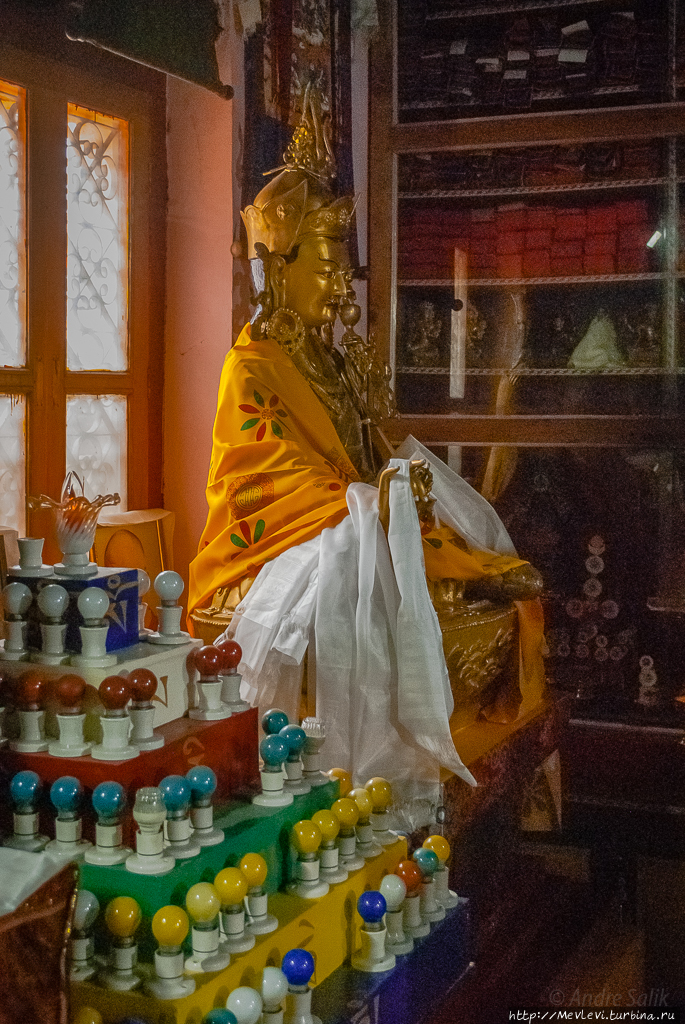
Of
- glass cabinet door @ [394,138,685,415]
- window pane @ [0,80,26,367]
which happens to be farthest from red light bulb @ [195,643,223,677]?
glass cabinet door @ [394,138,685,415]

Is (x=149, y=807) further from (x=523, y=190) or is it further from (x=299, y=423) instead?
(x=523, y=190)

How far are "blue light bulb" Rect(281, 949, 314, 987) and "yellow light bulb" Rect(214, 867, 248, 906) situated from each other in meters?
0.11

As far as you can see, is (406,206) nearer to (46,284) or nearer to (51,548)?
(46,284)

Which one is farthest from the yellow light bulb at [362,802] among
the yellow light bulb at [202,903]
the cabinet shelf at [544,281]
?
the cabinet shelf at [544,281]

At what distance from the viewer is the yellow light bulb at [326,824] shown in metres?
1.75

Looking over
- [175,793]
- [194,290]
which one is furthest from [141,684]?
[194,290]

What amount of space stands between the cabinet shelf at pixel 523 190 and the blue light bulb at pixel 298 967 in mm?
3195

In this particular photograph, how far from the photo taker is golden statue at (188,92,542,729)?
285 cm

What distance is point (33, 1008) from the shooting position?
4.26ft

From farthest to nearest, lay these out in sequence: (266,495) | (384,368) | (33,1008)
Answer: (384,368)
(266,495)
(33,1008)

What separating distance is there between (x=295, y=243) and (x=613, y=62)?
157 centimetres

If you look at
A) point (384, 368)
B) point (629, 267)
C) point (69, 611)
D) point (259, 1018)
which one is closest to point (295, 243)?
point (384, 368)

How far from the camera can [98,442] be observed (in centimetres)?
342

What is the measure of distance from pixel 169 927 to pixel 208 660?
1.43 feet
